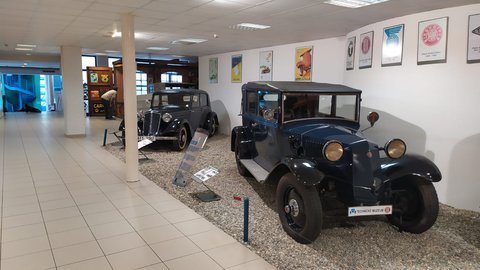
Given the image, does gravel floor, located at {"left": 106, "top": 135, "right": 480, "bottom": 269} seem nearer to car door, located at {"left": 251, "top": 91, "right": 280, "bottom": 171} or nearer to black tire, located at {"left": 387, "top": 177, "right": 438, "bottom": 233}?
black tire, located at {"left": 387, "top": 177, "right": 438, "bottom": 233}

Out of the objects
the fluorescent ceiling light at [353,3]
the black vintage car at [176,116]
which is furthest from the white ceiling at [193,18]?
the black vintage car at [176,116]

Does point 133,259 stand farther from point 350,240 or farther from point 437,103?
point 437,103

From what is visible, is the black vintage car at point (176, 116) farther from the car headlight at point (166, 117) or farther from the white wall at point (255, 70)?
the white wall at point (255, 70)

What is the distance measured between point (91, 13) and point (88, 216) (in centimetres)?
317

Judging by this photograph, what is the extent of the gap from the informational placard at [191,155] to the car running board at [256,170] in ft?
2.43

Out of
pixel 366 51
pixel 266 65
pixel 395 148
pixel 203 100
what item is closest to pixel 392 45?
pixel 366 51

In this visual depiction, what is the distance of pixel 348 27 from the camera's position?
5.99 metres

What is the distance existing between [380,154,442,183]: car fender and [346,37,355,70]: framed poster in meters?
2.90

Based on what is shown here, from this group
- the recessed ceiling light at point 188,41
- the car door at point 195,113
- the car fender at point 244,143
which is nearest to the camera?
the car fender at point 244,143

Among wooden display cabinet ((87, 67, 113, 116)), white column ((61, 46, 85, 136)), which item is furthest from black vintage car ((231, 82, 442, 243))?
wooden display cabinet ((87, 67, 113, 116))

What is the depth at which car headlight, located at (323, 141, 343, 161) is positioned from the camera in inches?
129

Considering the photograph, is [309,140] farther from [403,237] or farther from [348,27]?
[348,27]

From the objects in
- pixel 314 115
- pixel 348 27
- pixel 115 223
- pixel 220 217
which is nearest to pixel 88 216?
pixel 115 223

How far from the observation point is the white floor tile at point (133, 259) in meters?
2.86
